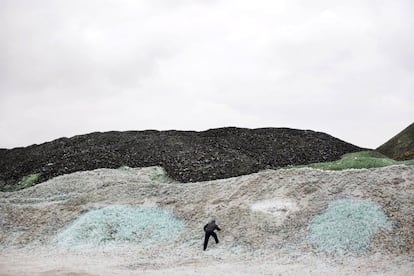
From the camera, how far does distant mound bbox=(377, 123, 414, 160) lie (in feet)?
147

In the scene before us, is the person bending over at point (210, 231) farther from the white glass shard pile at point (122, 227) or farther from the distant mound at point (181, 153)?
the distant mound at point (181, 153)

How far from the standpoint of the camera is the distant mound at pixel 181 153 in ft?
116

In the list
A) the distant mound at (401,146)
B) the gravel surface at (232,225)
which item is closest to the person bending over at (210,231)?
the gravel surface at (232,225)

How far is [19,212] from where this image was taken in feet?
87.9

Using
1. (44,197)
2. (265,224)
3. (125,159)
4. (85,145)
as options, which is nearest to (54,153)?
(85,145)

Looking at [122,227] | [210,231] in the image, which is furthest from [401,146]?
[122,227]

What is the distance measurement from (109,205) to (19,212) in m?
5.00

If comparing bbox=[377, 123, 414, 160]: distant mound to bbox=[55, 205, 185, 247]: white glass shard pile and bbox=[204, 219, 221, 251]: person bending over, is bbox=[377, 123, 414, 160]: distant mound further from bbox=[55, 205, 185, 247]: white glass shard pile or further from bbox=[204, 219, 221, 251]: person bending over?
bbox=[204, 219, 221, 251]: person bending over

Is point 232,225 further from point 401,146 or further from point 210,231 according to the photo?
point 401,146

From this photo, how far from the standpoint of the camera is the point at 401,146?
1891 inches

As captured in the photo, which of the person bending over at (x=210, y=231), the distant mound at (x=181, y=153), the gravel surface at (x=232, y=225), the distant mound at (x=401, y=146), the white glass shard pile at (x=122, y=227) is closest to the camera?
the gravel surface at (x=232, y=225)

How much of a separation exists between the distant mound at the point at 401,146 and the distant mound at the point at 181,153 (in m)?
5.06

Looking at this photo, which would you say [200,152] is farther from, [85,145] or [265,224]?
[265,224]

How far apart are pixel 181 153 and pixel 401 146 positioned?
22739 millimetres
